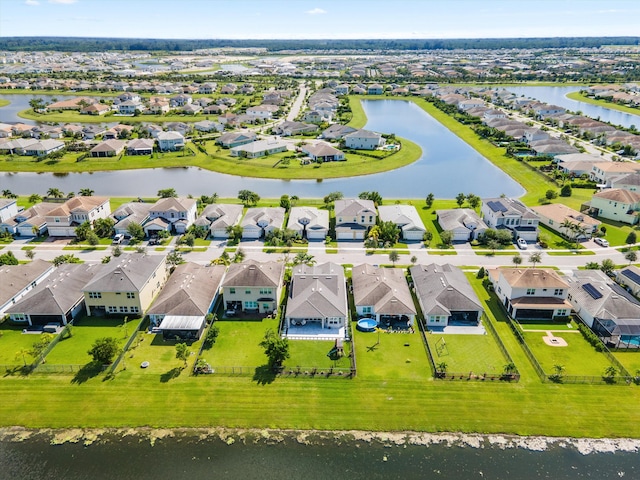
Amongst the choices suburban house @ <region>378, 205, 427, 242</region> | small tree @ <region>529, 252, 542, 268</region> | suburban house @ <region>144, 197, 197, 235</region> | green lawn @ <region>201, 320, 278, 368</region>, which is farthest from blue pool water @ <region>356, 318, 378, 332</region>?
suburban house @ <region>144, 197, 197, 235</region>

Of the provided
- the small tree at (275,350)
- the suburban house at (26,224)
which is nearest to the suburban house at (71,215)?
the suburban house at (26,224)

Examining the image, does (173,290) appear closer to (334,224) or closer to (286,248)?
(286,248)

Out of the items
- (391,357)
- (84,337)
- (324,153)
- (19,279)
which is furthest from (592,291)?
(324,153)

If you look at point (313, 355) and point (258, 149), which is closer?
point (313, 355)

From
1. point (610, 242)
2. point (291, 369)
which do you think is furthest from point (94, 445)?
point (610, 242)

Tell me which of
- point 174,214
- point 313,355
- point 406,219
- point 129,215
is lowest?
point 313,355

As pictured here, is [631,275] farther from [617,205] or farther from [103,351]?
[103,351]
